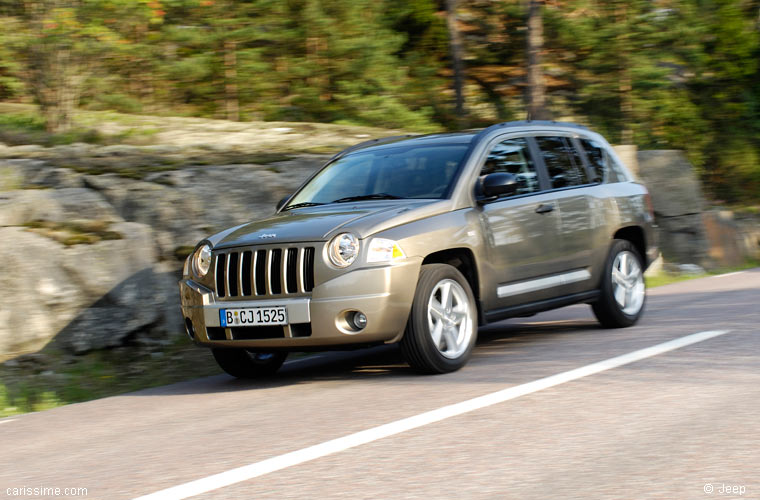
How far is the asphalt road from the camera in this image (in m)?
A: 4.02

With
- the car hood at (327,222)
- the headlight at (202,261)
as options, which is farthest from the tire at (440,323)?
the headlight at (202,261)

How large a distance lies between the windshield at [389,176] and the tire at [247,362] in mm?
1220

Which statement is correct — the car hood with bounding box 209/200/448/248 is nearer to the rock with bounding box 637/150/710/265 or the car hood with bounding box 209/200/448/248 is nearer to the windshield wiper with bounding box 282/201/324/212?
the windshield wiper with bounding box 282/201/324/212

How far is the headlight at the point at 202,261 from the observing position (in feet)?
22.5

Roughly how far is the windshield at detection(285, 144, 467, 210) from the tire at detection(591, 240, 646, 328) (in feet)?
6.21

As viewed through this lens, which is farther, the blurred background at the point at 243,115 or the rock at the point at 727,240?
the rock at the point at 727,240

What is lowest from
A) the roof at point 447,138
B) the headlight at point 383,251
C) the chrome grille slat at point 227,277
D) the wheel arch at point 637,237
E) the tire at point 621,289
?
the tire at point 621,289

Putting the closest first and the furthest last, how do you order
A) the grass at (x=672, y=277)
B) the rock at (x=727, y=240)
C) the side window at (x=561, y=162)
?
1. the side window at (x=561, y=162)
2. the grass at (x=672, y=277)
3. the rock at (x=727, y=240)

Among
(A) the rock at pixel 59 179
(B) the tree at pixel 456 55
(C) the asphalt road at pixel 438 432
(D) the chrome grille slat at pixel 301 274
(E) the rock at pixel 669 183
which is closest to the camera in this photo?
(C) the asphalt road at pixel 438 432

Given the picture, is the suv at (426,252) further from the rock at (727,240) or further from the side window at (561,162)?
the rock at (727,240)

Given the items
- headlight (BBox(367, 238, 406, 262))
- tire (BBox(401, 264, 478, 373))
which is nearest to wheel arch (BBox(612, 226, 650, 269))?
tire (BBox(401, 264, 478, 373))

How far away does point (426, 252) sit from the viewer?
6.53 meters

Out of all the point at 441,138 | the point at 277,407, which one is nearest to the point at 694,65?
the point at 441,138

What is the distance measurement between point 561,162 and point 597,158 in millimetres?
709
